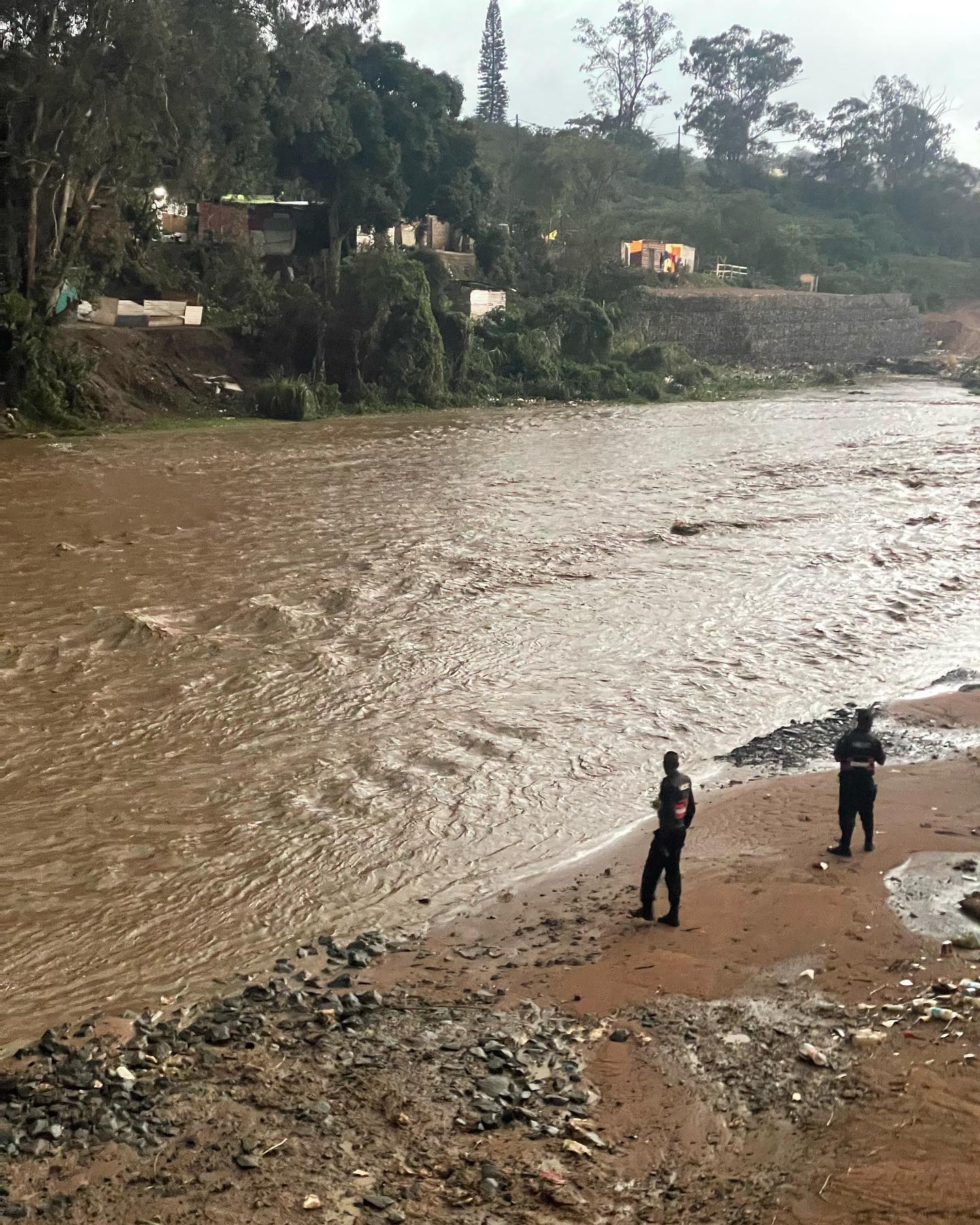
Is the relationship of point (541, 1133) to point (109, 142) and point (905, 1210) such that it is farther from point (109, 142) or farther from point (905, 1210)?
point (109, 142)

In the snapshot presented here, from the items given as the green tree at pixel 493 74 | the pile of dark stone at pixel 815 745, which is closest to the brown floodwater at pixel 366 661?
the pile of dark stone at pixel 815 745

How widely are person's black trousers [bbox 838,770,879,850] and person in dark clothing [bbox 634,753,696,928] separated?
130 cm

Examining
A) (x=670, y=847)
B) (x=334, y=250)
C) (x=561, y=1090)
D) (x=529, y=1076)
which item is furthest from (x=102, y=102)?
(x=561, y=1090)

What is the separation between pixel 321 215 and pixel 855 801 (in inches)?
1461

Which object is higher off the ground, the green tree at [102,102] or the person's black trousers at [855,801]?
the green tree at [102,102]

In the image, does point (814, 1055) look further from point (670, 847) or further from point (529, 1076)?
point (670, 847)

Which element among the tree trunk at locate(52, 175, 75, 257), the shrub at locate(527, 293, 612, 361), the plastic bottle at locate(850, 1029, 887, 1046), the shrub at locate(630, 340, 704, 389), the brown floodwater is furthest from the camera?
the shrub at locate(630, 340, 704, 389)

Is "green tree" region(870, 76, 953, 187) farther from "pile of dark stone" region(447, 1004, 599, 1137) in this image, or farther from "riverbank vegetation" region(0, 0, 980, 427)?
"pile of dark stone" region(447, 1004, 599, 1137)

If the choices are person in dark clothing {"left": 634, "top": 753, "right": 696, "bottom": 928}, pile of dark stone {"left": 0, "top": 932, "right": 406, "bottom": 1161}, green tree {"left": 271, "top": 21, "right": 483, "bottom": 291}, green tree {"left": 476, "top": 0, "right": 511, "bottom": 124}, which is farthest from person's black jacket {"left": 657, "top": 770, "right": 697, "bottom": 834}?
green tree {"left": 476, "top": 0, "right": 511, "bottom": 124}

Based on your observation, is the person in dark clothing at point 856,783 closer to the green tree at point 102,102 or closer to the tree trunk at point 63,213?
the green tree at point 102,102

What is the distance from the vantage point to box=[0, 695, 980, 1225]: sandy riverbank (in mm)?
4766

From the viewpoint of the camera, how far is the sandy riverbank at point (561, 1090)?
4.77m

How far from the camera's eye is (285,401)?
32469 millimetres

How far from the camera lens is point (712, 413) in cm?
4128
